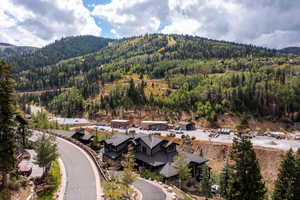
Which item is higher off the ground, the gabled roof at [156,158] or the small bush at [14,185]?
the small bush at [14,185]

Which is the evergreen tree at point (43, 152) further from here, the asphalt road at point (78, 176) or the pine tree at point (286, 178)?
the pine tree at point (286, 178)

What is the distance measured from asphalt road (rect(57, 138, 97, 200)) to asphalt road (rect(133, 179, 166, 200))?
554 cm

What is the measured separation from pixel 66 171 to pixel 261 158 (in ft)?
172

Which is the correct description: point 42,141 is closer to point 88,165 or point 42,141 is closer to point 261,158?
point 88,165

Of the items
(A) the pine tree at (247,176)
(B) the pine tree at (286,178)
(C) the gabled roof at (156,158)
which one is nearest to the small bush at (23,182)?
(C) the gabled roof at (156,158)

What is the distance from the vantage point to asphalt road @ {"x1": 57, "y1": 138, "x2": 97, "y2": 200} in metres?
20.2

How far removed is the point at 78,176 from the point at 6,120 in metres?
10.5

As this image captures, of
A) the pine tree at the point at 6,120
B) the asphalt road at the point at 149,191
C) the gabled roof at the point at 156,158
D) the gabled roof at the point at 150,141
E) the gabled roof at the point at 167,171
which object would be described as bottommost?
the gabled roof at the point at 167,171

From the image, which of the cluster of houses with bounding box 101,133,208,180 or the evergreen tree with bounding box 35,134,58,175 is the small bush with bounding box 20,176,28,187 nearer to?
the evergreen tree with bounding box 35,134,58,175

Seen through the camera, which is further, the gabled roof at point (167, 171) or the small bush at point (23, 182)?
the gabled roof at point (167, 171)

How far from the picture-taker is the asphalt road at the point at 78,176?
20.2 meters

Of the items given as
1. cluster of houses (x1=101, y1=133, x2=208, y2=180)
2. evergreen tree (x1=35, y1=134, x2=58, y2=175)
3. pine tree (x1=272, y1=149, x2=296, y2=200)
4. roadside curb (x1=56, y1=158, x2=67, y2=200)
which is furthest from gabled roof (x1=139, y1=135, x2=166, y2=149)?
evergreen tree (x1=35, y1=134, x2=58, y2=175)

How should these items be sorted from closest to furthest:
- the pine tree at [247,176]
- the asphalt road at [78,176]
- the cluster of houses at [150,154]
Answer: the asphalt road at [78,176] → the pine tree at [247,176] → the cluster of houses at [150,154]

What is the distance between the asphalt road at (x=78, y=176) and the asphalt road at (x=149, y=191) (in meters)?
5.54
